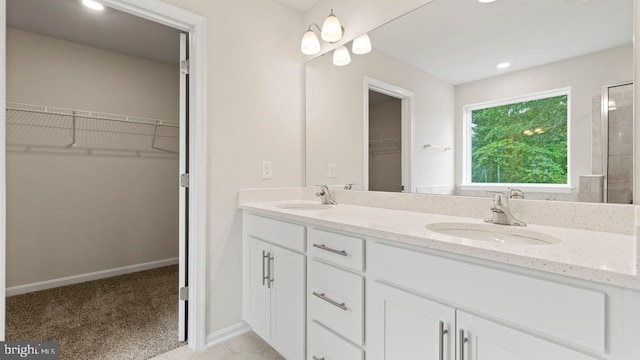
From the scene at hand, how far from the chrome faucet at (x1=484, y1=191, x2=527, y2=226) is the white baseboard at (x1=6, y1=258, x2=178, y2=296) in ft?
11.2

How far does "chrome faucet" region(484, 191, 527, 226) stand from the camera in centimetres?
118

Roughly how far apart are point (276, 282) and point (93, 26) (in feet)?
8.80

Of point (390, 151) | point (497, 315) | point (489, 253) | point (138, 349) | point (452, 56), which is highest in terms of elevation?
point (452, 56)

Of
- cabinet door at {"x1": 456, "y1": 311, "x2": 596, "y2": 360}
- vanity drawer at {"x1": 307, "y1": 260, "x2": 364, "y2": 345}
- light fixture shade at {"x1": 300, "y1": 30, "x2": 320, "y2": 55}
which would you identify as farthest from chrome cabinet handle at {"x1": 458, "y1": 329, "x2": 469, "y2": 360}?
light fixture shade at {"x1": 300, "y1": 30, "x2": 320, "y2": 55}

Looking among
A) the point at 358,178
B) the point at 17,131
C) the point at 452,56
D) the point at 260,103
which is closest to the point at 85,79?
the point at 17,131

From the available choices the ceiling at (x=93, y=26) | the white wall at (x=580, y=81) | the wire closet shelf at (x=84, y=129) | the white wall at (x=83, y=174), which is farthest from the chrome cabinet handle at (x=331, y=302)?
the wire closet shelf at (x=84, y=129)

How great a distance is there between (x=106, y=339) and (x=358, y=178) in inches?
76.3

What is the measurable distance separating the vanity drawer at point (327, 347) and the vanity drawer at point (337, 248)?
1.08ft

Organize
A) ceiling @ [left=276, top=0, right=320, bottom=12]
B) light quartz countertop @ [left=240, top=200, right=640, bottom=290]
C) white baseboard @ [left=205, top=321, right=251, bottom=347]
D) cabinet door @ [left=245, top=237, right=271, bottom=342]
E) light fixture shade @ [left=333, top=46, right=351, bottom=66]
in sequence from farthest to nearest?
ceiling @ [left=276, top=0, right=320, bottom=12] → light fixture shade @ [left=333, top=46, right=351, bottom=66] → white baseboard @ [left=205, top=321, right=251, bottom=347] → cabinet door @ [left=245, top=237, right=271, bottom=342] → light quartz countertop @ [left=240, top=200, right=640, bottom=290]

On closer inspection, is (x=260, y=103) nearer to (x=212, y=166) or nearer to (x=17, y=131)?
(x=212, y=166)

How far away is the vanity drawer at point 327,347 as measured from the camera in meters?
1.19

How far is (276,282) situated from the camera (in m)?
1.61

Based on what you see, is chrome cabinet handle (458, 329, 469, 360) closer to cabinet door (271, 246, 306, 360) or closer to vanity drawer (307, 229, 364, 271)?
vanity drawer (307, 229, 364, 271)

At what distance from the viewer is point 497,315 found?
786 mm
